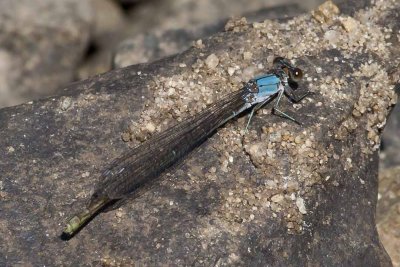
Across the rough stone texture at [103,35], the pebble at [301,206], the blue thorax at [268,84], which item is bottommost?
the rough stone texture at [103,35]

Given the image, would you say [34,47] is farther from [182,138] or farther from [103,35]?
[182,138]

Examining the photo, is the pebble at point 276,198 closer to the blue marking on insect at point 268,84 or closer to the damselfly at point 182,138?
the damselfly at point 182,138

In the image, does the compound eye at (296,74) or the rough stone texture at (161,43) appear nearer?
the compound eye at (296,74)

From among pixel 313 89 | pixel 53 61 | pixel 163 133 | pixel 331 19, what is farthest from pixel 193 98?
pixel 53 61

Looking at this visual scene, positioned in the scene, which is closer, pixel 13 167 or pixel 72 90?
pixel 13 167

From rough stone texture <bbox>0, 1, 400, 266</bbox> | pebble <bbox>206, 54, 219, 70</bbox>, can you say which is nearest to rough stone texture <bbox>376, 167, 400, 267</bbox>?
rough stone texture <bbox>0, 1, 400, 266</bbox>

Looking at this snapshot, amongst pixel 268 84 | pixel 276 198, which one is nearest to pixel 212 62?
pixel 268 84

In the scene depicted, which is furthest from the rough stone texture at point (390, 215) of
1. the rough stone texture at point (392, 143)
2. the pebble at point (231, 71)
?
the pebble at point (231, 71)

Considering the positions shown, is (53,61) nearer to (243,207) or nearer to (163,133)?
(163,133)
